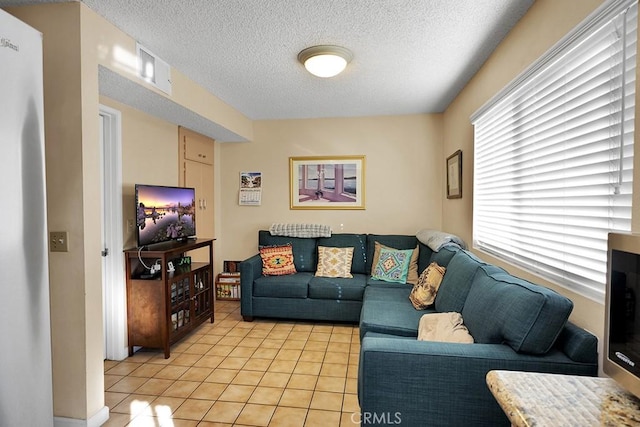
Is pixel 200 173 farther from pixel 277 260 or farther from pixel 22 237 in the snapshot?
pixel 22 237

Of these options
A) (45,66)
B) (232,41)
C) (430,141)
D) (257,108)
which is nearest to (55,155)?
(45,66)

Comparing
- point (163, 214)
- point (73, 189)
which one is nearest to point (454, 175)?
point (163, 214)

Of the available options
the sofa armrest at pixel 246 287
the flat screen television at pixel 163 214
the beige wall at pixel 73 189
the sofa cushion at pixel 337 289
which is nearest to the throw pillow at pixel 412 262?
the sofa cushion at pixel 337 289

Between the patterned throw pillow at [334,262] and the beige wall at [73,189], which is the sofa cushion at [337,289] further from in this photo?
the beige wall at [73,189]

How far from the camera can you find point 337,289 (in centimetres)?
362

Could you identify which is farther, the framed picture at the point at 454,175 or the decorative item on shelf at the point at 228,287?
the decorative item on shelf at the point at 228,287

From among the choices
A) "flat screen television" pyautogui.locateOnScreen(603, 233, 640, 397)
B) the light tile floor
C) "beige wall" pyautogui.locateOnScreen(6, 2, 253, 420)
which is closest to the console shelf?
the light tile floor

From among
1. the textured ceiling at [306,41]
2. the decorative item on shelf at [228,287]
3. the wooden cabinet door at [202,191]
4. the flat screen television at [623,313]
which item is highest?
the textured ceiling at [306,41]

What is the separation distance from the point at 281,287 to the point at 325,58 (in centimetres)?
232

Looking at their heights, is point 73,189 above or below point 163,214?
above

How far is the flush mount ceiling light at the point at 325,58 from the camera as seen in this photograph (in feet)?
7.98

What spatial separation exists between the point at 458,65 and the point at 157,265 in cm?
307

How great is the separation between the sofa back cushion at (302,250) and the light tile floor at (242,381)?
85 centimetres

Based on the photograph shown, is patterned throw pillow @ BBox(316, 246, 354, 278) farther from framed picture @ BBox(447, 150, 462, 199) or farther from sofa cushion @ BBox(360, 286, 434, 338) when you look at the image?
framed picture @ BBox(447, 150, 462, 199)
